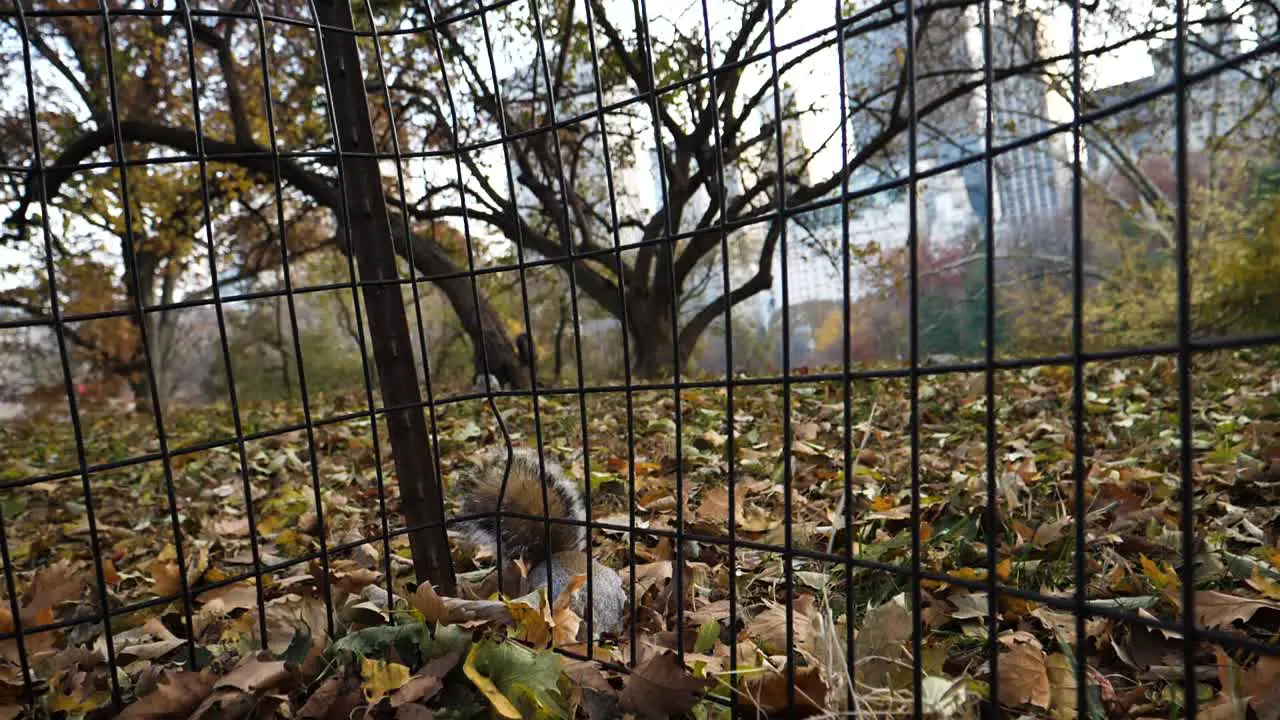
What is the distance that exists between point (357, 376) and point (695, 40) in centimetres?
1362

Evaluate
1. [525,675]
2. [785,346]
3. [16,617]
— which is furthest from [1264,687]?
[16,617]

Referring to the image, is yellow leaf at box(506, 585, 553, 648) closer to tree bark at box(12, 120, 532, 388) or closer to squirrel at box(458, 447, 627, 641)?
squirrel at box(458, 447, 627, 641)

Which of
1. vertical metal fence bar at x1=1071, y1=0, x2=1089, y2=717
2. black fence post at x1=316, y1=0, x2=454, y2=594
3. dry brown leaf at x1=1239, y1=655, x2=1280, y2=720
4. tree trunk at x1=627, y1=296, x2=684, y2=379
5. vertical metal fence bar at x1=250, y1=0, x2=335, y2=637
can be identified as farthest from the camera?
tree trunk at x1=627, y1=296, x2=684, y2=379

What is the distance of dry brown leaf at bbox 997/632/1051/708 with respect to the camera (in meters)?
1.13

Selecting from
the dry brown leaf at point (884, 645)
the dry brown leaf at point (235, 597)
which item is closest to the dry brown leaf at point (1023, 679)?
the dry brown leaf at point (884, 645)

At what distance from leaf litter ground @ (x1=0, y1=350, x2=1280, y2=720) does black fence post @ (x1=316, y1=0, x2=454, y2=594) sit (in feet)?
0.52

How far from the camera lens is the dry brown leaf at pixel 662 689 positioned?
1.21m

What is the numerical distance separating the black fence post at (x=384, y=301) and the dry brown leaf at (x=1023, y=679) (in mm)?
1029

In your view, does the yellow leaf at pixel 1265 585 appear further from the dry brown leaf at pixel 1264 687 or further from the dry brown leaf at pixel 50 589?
the dry brown leaf at pixel 50 589

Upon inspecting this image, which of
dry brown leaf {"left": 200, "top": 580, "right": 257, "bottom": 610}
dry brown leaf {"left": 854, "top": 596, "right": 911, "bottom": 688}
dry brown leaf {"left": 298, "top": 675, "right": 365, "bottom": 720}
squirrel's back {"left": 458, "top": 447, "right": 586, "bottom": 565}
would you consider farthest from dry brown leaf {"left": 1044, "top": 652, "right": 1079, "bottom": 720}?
dry brown leaf {"left": 200, "top": 580, "right": 257, "bottom": 610}

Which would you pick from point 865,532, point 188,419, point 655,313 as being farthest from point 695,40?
point 865,532

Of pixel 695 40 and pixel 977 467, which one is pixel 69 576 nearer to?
pixel 977 467

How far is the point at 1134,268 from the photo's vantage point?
12.8 m

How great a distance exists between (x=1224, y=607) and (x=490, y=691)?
1.16m
